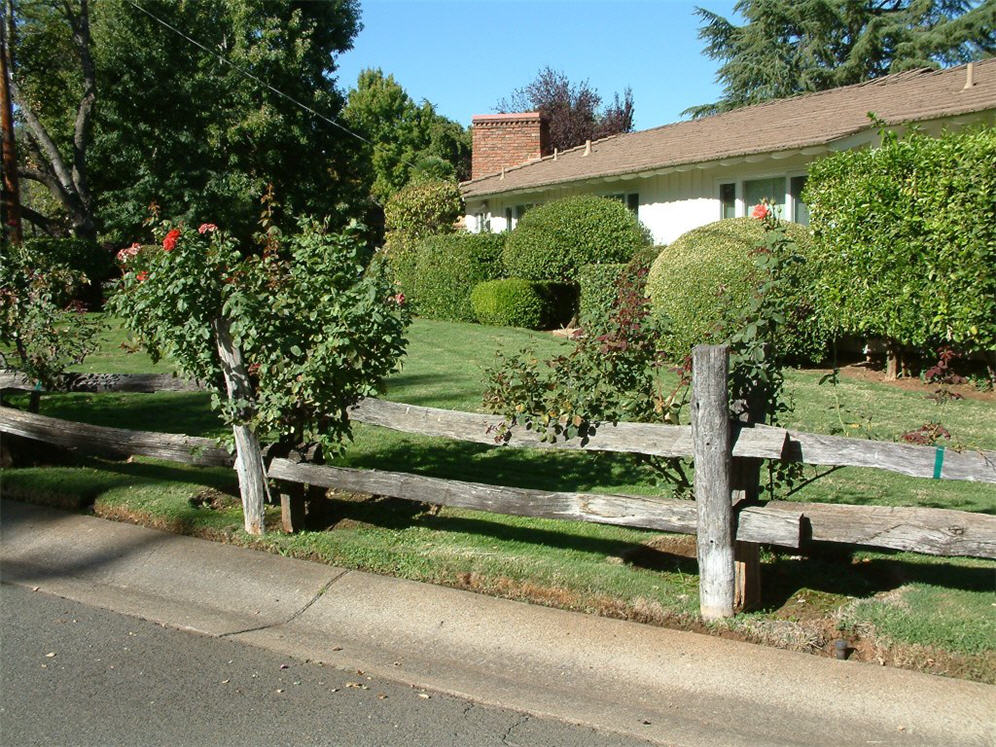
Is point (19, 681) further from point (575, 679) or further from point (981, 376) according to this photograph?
point (981, 376)

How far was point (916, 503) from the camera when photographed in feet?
22.8

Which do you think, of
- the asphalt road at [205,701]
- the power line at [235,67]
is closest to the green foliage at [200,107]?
the power line at [235,67]

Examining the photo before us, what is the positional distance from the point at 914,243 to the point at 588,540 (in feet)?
22.6

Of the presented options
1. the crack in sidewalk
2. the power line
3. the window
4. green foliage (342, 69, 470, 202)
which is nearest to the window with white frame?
the window

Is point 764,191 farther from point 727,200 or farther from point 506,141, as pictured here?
point 506,141

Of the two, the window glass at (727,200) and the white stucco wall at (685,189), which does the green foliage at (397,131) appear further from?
the window glass at (727,200)

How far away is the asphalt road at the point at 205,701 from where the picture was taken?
414 cm

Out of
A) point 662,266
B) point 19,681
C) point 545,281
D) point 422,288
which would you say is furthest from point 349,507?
point 422,288

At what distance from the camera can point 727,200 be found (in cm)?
2009

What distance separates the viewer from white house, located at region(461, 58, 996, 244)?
1683cm

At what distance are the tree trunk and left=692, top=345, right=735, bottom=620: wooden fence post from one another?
2.97 m

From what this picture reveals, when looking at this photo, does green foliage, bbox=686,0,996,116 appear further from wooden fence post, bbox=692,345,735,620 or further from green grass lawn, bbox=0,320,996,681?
wooden fence post, bbox=692,345,735,620

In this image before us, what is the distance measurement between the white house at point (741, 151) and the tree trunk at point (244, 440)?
433 inches

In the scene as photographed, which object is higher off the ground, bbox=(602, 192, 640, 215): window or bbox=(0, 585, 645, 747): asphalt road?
bbox=(602, 192, 640, 215): window
